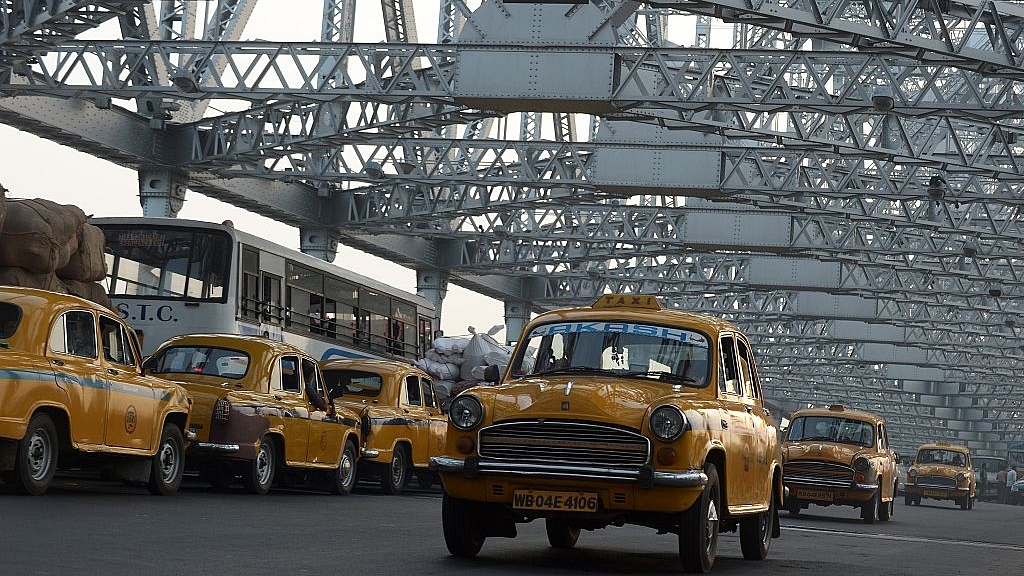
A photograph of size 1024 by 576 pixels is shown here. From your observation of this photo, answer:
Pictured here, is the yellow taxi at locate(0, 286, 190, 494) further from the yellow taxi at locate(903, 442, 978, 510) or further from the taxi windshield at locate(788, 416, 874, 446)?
the yellow taxi at locate(903, 442, 978, 510)

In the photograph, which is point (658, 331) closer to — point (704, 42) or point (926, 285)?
point (704, 42)

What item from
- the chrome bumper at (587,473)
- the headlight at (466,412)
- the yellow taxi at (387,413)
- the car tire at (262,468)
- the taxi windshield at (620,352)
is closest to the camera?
the chrome bumper at (587,473)

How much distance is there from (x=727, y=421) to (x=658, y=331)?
0.91m

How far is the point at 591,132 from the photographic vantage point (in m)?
43.0

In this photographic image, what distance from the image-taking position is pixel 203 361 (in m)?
18.1

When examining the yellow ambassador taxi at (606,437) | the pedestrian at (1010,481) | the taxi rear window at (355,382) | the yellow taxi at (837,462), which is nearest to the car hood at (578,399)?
the yellow ambassador taxi at (606,437)

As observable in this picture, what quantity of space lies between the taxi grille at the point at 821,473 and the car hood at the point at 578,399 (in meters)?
15.5

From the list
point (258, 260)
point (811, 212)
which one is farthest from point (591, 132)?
point (258, 260)

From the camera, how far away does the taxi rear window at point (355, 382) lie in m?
22.7

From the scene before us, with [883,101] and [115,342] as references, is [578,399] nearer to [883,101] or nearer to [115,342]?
[115,342]

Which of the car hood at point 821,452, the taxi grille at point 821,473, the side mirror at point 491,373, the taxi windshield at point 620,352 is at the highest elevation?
the taxi windshield at point 620,352

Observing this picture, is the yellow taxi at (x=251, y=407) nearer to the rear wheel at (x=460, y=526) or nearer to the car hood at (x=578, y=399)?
the rear wheel at (x=460, y=526)

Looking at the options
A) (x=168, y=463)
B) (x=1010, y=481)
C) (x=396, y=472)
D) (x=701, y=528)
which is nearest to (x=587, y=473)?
(x=701, y=528)

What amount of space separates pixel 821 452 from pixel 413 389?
7520 mm
